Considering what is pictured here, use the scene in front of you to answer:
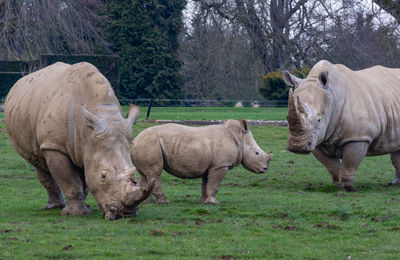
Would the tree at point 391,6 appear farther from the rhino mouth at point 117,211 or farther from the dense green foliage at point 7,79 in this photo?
the rhino mouth at point 117,211

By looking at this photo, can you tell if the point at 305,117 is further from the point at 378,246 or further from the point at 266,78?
the point at 266,78

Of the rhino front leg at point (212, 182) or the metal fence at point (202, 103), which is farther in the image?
the metal fence at point (202, 103)

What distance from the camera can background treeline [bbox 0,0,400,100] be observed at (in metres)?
38.9

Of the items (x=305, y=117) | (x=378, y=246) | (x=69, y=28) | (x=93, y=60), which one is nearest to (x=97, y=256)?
(x=378, y=246)

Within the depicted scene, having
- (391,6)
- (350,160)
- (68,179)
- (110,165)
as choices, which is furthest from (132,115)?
(391,6)

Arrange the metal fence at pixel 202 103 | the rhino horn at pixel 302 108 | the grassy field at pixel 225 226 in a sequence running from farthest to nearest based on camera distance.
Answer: the metal fence at pixel 202 103, the rhino horn at pixel 302 108, the grassy field at pixel 225 226

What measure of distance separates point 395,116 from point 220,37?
28375 millimetres

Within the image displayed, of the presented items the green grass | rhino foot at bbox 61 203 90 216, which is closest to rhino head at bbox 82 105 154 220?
rhino foot at bbox 61 203 90 216

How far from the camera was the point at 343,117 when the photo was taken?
1265 cm

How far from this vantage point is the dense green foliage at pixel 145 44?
139 feet

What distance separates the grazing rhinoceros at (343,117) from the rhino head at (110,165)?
3.57 metres

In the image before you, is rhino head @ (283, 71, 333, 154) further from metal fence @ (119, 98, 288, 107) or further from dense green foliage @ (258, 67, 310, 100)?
dense green foliage @ (258, 67, 310, 100)

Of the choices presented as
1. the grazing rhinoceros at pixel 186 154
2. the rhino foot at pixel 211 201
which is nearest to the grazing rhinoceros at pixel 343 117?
the grazing rhinoceros at pixel 186 154

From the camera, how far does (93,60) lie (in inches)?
1414
